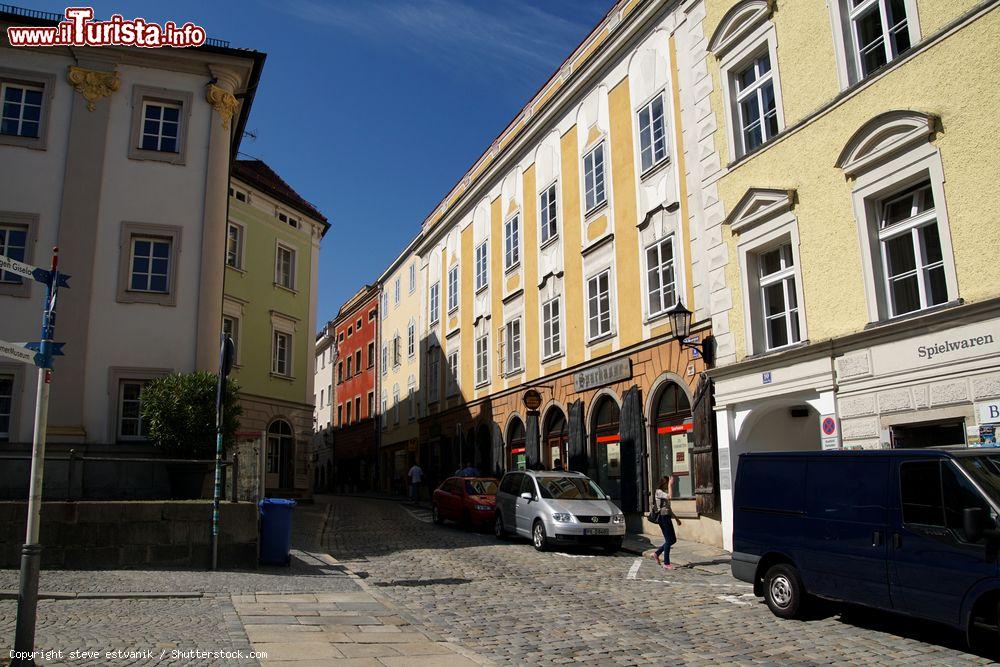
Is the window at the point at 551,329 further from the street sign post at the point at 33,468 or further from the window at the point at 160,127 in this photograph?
the street sign post at the point at 33,468

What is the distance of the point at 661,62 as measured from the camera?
2072 centimetres

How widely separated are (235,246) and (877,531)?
Result: 26932 mm

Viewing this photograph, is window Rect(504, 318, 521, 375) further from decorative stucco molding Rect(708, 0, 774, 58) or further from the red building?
the red building

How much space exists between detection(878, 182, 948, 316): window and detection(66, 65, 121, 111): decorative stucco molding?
1784 centimetres

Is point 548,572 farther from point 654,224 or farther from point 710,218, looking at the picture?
point 654,224

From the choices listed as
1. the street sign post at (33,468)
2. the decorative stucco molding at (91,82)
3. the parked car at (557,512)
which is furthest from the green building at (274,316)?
the street sign post at (33,468)

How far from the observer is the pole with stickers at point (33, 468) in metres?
6.45

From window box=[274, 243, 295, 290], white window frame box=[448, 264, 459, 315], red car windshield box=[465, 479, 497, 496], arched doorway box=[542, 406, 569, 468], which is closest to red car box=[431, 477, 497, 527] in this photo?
red car windshield box=[465, 479, 497, 496]

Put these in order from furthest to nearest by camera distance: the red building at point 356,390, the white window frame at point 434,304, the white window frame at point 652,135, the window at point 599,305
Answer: the red building at point 356,390 < the white window frame at point 434,304 < the window at point 599,305 < the white window frame at point 652,135

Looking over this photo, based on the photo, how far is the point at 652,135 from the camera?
2088 cm

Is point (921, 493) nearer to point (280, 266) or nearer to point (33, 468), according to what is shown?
point (33, 468)

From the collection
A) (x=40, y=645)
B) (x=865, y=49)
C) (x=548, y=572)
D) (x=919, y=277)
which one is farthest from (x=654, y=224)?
(x=40, y=645)

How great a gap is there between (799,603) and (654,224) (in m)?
12.4

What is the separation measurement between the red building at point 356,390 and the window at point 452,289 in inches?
518
